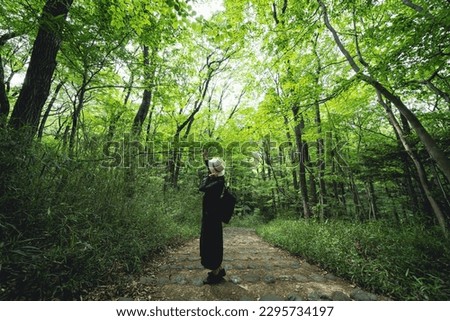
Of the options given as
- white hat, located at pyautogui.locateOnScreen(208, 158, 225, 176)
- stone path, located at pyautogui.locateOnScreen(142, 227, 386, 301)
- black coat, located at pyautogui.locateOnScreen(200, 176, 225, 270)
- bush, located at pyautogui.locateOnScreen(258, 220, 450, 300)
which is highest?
white hat, located at pyautogui.locateOnScreen(208, 158, 225, 176)

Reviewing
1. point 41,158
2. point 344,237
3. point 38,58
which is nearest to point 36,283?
point 41,158

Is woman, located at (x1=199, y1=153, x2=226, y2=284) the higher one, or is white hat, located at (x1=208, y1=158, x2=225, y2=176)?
white hat, located at (x1=208, y1=158, x2=225, y2=176)

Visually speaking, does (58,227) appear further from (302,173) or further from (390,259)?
(302,173)

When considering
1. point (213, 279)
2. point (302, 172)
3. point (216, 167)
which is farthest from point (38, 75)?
point (302, 172)

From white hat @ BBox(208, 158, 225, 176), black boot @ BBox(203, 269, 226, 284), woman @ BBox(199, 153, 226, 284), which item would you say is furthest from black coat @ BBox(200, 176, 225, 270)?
black boot @ BBox(203, 269, 226, 284)

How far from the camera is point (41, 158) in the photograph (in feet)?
9.02

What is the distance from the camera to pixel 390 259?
3.20 meters

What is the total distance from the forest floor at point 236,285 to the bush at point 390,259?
0.73 ft

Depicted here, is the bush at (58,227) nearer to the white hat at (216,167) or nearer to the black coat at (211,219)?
the black coat at (211,219)

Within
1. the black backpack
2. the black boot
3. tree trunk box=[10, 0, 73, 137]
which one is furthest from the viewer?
tree trunk box=[10, 0, 73, 137]

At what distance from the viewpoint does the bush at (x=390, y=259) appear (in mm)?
2591

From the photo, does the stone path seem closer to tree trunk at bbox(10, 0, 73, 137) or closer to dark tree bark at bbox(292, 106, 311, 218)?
tree trunk at bbox(10, 0, 73, 137)

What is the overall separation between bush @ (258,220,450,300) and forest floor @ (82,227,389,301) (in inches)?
8.8

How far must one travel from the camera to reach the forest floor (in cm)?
250
